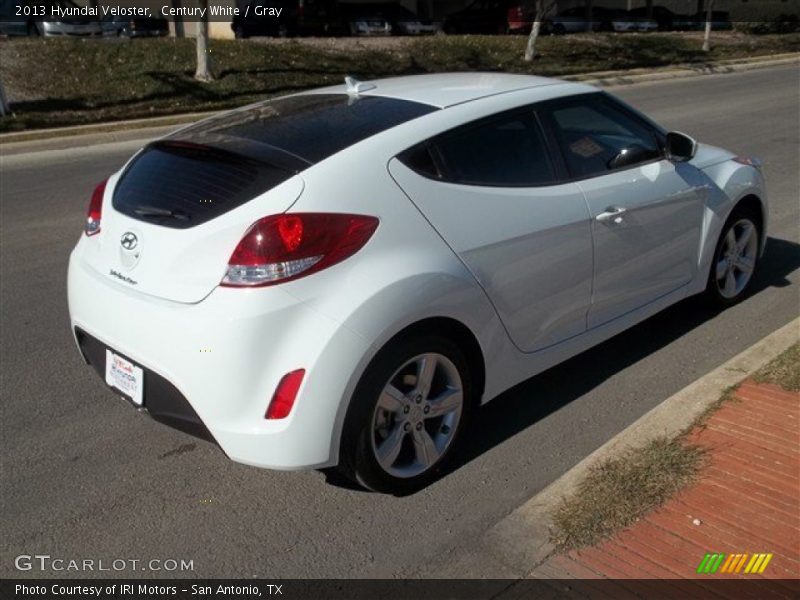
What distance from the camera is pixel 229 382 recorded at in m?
3.06

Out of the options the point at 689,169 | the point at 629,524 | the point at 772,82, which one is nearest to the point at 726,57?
the point at 772,82

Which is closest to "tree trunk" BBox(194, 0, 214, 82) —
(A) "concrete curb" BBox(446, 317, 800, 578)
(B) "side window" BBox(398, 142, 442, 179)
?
(B) "side window" BBox(398, 142, 442, 179)

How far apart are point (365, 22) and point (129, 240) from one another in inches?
1213

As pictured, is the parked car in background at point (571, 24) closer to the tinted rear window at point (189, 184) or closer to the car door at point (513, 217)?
the car door at point (513, 217)

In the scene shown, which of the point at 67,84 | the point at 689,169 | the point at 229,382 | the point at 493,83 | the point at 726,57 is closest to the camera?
the point at 229,382

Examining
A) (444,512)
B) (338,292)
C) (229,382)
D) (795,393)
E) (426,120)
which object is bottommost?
(444,512)

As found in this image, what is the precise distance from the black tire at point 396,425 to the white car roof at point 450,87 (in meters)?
1.16

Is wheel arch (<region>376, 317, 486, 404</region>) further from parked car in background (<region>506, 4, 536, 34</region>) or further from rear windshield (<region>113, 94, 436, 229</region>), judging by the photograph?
parked car in background (<region>506, 4, 536, 34</region>)

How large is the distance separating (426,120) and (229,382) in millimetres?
1444

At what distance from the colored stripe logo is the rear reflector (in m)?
1.57

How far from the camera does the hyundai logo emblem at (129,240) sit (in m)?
3.43

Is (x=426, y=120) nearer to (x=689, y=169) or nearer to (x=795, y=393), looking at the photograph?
(x=689, y=169)

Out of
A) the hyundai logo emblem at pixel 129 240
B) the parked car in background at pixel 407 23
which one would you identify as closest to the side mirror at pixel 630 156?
the hyundai logo emblem at pixel 129 240
